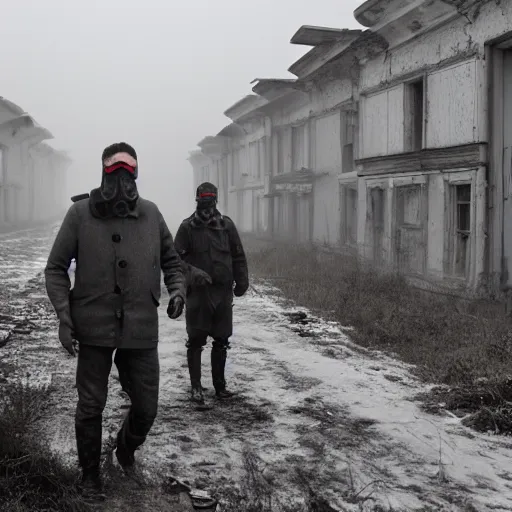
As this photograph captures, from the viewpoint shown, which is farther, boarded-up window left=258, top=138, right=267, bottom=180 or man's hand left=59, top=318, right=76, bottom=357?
boarded-up window left=258, top=138, right=267, bottom=180

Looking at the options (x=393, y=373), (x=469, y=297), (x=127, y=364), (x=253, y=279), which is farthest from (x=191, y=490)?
(x=253, y=279)

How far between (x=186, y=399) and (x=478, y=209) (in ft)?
25.9

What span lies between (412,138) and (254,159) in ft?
56.5

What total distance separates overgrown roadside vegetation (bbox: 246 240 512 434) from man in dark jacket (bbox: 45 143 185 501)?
9.29 feet

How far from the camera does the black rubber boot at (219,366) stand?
6133mm

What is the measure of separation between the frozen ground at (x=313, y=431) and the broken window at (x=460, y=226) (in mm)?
5375

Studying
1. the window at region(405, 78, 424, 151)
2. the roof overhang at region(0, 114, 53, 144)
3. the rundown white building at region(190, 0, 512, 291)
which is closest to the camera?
the rundown white building at region(190, 0, 512, 291)

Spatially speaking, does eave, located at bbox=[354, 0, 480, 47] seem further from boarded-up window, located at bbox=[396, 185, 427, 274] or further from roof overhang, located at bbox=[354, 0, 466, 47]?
boarded-up window, located at bbox=[396, 185, 427, 274]

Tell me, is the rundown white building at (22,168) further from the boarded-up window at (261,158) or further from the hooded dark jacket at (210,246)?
the hooded dark jacket at (210,246)

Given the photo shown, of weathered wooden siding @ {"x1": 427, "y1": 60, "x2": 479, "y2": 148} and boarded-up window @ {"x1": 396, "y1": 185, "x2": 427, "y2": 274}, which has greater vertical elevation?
weathered wooden siding @ {"x1": 427, "y1": 60, "x2": 479, "y2": 148}

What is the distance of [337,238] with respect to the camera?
66.3 feet

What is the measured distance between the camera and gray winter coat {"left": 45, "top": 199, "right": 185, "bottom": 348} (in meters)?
4.06

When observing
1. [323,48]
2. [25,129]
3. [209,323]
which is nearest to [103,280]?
[209,323]

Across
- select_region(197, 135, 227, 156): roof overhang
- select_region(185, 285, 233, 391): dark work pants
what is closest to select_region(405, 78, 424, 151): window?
select_region(185, 285, 233, 391): dark work pants
